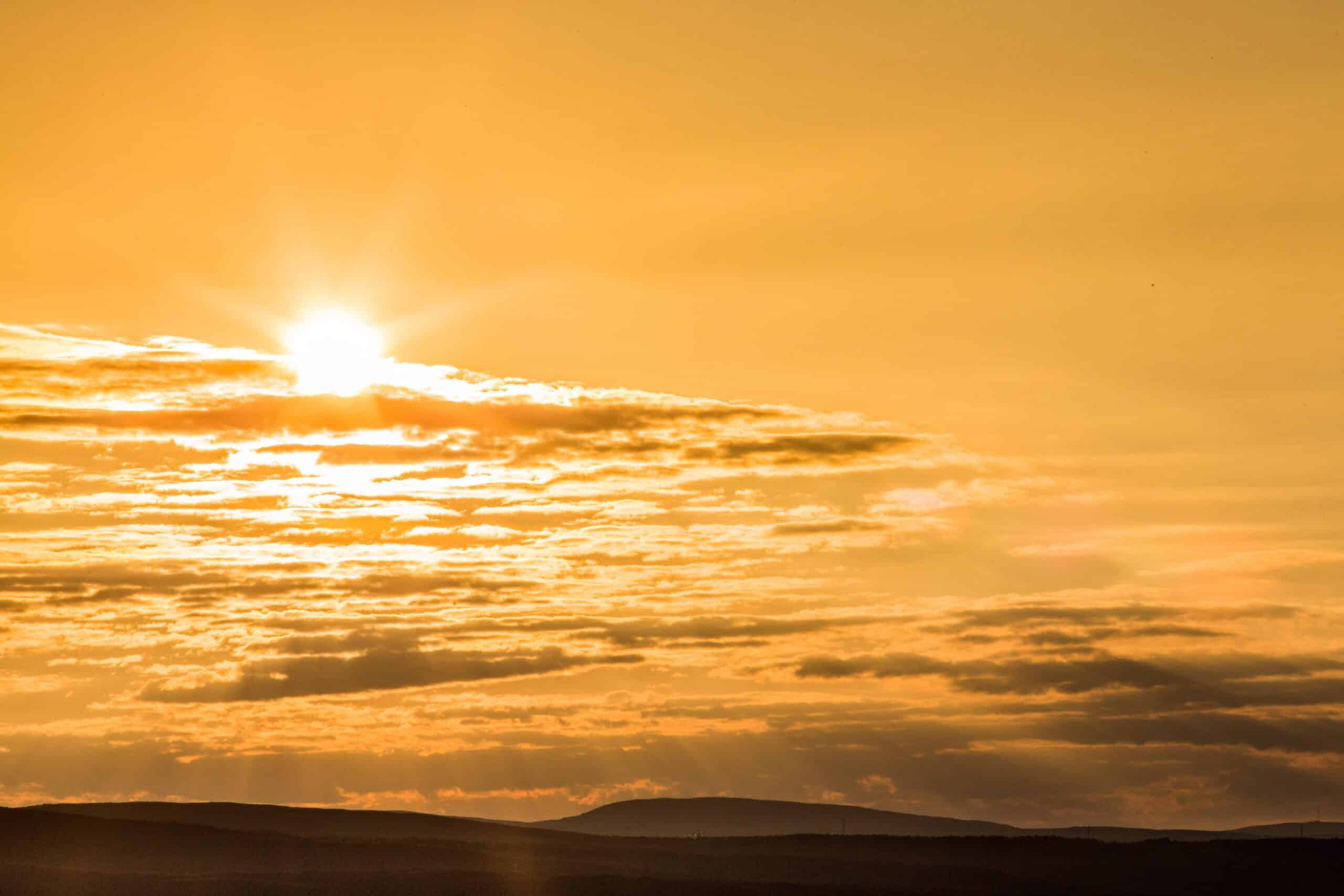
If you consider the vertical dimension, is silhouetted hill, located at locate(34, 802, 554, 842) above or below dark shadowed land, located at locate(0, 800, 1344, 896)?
above

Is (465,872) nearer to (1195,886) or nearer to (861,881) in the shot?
(861,881)

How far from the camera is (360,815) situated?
173 m

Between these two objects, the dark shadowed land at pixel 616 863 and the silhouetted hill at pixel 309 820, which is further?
the silhouetted hill at pixel 309 820

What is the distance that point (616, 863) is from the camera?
10031 centimetres

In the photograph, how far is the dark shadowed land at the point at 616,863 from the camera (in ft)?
276

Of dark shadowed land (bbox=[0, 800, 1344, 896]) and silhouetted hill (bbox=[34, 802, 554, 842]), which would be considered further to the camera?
silhouetted hill (bbox=[34, 802, 554, 842])

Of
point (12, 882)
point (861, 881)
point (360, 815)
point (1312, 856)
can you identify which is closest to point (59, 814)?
point (12, 882)

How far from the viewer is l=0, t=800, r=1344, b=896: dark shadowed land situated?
84000 millimetres

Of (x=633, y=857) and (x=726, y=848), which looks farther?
(x=726, y=848)

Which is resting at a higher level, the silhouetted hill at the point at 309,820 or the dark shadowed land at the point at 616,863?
the silhouetted hill at the point at 309,820

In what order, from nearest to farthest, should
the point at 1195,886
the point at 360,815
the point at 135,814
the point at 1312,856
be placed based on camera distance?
the point at 1195,886
the point at 1312,856
the point at 135,814
the point at 360,815

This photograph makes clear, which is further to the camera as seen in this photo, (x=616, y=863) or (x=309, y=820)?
(x=309, y=820)

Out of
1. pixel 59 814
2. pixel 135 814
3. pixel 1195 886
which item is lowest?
pixel 1195 886

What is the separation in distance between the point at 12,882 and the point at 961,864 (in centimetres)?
5443
